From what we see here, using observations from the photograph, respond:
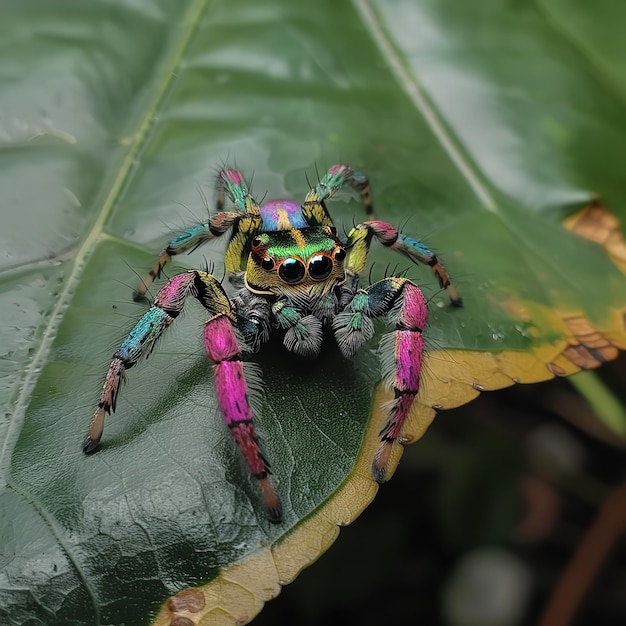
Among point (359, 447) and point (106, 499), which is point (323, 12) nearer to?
point (359, 447)

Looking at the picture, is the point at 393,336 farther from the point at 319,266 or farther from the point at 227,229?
the point at 227,229

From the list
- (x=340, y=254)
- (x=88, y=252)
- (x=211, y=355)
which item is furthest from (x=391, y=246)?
(x=88, y=252)

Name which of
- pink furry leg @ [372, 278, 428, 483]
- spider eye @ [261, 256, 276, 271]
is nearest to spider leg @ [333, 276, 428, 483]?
pink furry leg @ [372, 278, 428, 483]

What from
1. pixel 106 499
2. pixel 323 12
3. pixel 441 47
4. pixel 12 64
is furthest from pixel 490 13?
pixel 106 499

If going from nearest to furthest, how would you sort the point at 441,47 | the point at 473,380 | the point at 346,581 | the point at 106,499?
the point at 106,499
the point at 473,380
the point at 441,47
the point at 346,581

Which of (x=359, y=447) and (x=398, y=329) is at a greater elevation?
(x=398, y=329)

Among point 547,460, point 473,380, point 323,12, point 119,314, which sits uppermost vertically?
point 323,12
